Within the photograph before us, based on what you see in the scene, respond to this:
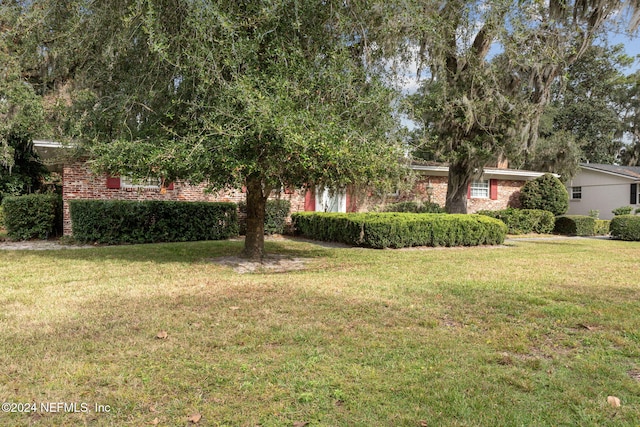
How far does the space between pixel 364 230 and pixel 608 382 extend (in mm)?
7893

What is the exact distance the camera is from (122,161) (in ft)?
20.3

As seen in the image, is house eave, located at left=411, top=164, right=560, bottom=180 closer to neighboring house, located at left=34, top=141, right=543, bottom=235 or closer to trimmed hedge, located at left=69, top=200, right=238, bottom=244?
neighboring house, located at left=34, top=141, right=543, bottom=235

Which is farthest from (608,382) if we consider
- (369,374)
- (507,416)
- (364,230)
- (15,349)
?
(364,230)

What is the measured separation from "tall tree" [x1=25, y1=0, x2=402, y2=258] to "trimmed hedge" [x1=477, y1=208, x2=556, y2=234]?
1082 centimetres

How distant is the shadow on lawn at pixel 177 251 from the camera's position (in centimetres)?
843

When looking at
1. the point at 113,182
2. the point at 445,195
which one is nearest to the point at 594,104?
the point at 445,195

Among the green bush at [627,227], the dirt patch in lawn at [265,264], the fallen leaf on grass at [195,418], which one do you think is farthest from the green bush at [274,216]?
the green bush at [627,227]

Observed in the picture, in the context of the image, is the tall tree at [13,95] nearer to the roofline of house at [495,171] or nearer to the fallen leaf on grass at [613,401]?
the fallen leaf on grass at [613,401]

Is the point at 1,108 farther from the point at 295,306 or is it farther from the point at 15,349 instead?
the point at 295,306

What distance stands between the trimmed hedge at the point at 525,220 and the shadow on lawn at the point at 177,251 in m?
8.43

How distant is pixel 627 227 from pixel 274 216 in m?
12.2

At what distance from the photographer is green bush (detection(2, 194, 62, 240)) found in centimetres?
1099

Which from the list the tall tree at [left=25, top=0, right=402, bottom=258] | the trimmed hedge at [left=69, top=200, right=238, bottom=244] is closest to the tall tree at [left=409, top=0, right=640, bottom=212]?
the tall tree at [left=25, top=0, right=402, bottom=258]

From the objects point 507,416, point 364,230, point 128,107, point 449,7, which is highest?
point 449,7
